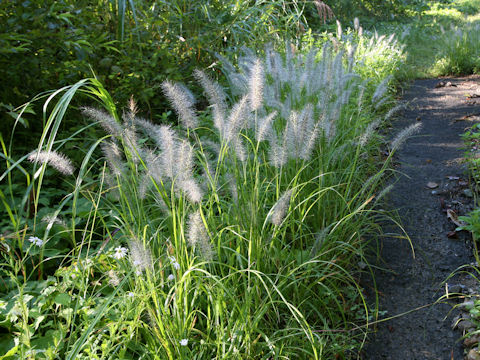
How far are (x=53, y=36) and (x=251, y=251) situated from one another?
6.42 ft

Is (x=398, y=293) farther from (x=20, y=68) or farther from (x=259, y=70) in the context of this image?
(x=20, y=68)

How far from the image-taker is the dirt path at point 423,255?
70.0 inches

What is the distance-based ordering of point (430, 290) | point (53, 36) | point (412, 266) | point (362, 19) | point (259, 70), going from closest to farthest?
point (259, 70) → point (430, 290) → point (412, 266) → point (53, 36) → point (362, 19)

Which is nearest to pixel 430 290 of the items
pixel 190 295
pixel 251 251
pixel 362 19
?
pixel 251 251

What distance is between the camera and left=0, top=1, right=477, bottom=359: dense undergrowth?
1.46 m

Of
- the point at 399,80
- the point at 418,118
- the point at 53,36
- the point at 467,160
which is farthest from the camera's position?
the point at 399,80

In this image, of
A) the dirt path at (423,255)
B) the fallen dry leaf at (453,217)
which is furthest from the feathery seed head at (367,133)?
the fallen dry leaf at (453,217)

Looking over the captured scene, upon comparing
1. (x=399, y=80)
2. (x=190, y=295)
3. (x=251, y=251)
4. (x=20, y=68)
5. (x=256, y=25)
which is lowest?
(x=399, y=80)

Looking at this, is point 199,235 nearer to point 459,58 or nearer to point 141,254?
point 141,254

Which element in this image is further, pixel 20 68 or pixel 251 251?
pixel 20 68

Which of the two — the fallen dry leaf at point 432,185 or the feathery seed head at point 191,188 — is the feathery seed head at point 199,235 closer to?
the feathery seed head at point 191,188

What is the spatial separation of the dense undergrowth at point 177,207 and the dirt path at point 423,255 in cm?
14

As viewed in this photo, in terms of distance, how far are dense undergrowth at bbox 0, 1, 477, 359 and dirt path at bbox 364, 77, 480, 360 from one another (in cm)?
14

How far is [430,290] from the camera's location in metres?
2.05
